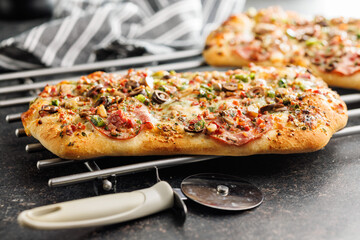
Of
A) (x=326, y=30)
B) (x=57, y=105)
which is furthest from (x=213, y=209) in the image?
(x=326, y=30)

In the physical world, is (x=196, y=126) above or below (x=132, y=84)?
below

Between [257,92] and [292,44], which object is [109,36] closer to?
[292,44]

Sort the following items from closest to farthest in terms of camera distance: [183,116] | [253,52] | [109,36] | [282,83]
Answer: [183,116], [282,83], [253,52], [109,36]

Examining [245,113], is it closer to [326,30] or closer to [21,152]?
[21,152]

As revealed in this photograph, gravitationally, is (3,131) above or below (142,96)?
below

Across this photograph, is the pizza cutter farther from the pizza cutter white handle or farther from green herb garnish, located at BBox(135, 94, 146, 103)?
green herb garnish, located at BBox(135, 94, 146, 103)

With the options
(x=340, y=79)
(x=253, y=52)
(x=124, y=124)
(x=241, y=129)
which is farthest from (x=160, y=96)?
(x=340, y=79)
